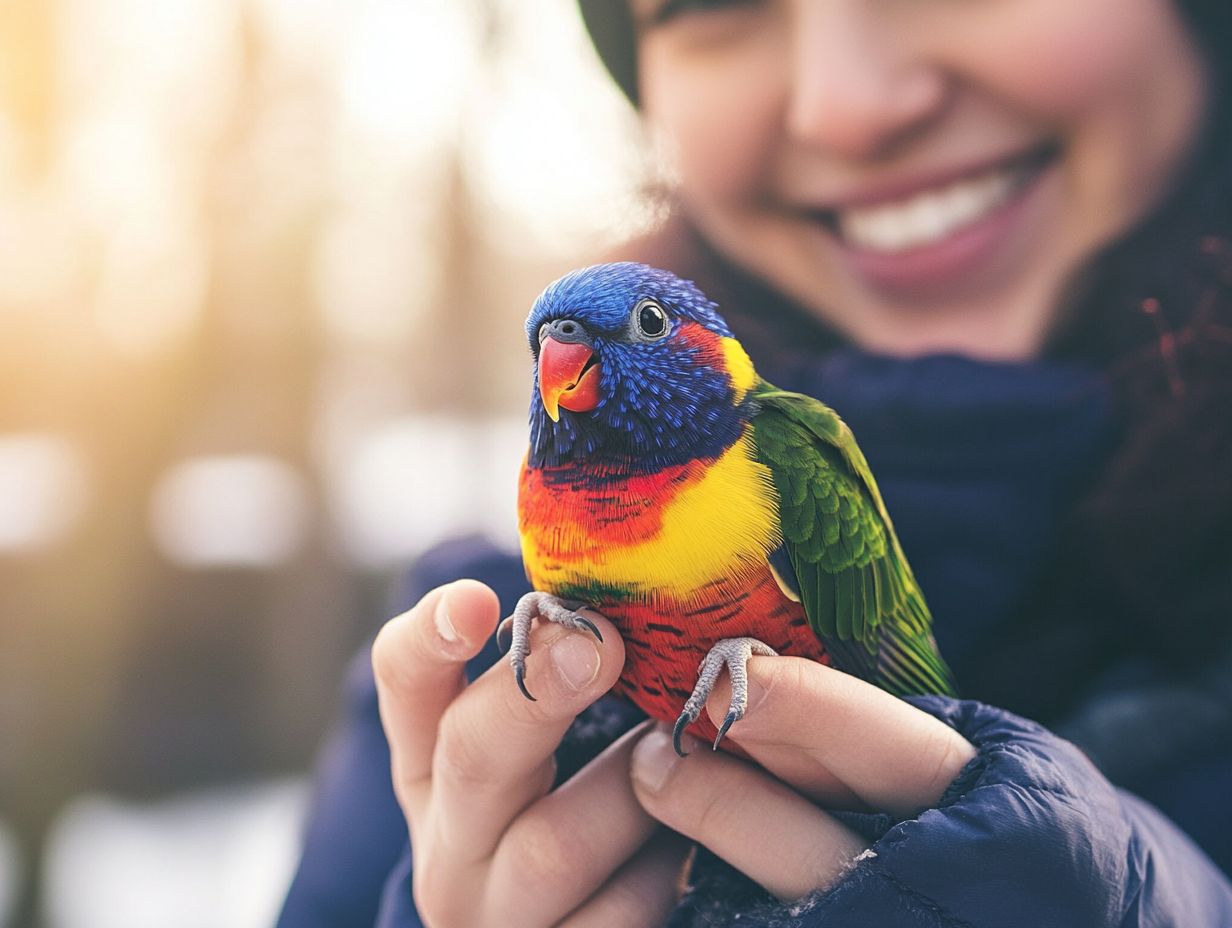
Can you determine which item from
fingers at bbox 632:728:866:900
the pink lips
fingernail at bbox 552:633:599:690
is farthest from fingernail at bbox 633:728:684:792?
the pink lips

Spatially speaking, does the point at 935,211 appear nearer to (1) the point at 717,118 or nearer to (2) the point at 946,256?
(2) the point at 946,256

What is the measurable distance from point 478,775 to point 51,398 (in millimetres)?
1856

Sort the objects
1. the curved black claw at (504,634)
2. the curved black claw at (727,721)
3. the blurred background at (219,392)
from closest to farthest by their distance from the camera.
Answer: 1. the curved black claw at (727,721)
2. the curved black claw at (504,634)
3. the blurred background at (219,392)

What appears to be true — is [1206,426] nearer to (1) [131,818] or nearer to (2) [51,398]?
(2) [51,398]

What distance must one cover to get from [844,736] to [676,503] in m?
0.18

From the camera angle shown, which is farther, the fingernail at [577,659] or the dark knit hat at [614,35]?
the dark knit hat at [614,35]

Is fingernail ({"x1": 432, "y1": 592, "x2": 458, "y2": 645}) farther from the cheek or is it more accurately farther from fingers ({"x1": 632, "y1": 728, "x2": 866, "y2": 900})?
the cheek

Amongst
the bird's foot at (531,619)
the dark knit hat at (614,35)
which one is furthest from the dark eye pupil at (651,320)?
the dark knit hat at (614,35)

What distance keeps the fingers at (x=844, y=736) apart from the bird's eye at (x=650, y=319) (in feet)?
0.68

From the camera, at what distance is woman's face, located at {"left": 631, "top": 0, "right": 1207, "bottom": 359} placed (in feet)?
2.57

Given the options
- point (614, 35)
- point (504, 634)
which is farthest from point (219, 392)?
point (504, 634)

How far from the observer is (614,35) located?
981 mm

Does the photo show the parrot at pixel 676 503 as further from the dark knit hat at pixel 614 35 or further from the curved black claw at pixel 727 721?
the dark knit hat at pixel 614 35

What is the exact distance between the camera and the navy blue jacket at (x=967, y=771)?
1.63 ft
